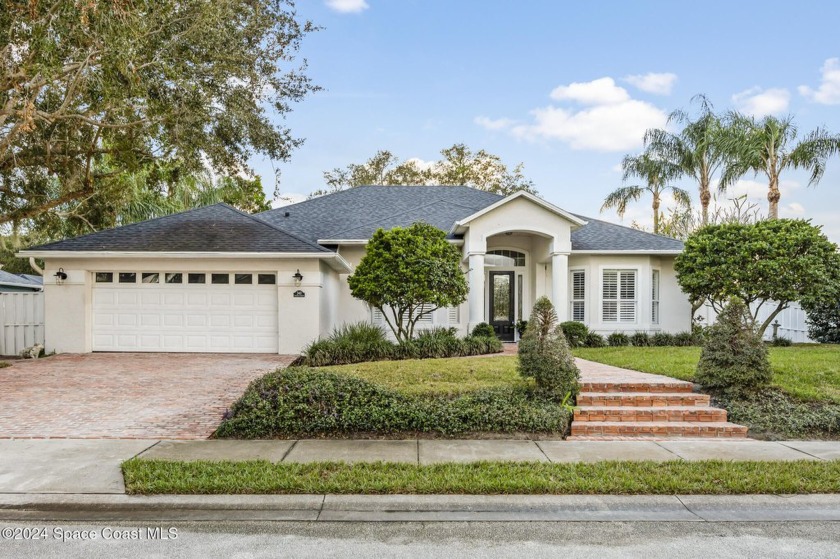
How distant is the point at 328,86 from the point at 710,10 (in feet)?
32.8

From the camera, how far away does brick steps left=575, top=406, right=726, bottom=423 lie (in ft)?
22.6

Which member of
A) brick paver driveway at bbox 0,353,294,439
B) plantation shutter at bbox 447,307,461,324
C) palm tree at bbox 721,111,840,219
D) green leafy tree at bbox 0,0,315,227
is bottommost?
brick paver driveway at bbox 0,353,294,439

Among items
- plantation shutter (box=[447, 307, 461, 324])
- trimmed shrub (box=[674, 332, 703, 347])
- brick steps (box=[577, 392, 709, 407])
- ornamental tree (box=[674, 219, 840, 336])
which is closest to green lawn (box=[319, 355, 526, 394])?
brick steps (box=[577, 392, 709, 407])

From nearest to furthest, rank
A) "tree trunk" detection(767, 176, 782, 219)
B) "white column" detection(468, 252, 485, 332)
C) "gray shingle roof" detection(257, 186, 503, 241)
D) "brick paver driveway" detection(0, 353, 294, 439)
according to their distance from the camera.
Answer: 1. "brick paver driveway" detection(0, 353, 294, 439)
2. "white column" detection(468, 252, 485, 332)
3. "gray shingle roof" detection(257, 186, 503, 241)
4. "tree trunk" detection(767, 176, 782, 219)

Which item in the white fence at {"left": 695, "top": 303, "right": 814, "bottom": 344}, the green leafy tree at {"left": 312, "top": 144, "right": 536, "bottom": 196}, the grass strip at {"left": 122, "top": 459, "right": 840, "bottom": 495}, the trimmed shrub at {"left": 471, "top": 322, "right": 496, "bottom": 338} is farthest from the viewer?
the green leafy tree at {"left": 312, "top": 144, "right": 536, "bottom": 196}

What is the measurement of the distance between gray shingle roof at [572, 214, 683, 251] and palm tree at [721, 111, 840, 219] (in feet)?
26.5

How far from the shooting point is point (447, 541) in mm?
3668

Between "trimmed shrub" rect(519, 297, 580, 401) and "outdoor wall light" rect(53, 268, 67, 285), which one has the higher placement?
"outdoor wall light" rect(53, 268, 67, 285)

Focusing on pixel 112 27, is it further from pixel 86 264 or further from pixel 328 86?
pixel 86 264

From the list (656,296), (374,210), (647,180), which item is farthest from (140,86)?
(647,180)

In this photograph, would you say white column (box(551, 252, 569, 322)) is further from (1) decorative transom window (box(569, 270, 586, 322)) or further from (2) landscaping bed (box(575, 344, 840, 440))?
(2) landscaping bed (box(575, 344, 840, 440))

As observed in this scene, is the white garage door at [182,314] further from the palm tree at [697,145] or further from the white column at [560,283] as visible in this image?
the palm tree at [697,145]

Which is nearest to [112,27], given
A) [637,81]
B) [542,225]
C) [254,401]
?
[254,401]

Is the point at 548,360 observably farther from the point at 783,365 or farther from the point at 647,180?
the point at 647,180
